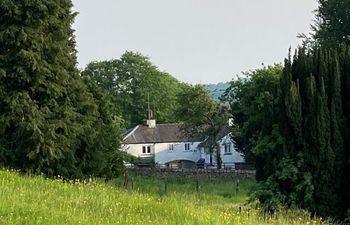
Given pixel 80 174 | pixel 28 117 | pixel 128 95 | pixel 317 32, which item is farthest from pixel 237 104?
pixel 128 95

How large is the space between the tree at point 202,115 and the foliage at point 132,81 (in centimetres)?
Answer: 2411

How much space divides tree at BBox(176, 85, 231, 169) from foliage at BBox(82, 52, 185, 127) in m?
24.1

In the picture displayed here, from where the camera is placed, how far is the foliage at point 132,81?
8812 cm

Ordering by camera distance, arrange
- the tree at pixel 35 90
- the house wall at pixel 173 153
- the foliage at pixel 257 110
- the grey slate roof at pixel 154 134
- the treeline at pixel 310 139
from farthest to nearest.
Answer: the house wall at pixel 173 153
the grey slate roof at pixel 154 134
the tree at pixel 35 90
the foliage at pixel 257 110
the treeline at pixel 310 139

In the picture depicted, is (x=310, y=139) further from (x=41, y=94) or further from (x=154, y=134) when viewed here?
(x=154, y=134)

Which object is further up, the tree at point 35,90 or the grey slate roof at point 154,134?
the grey slate roof at point 154,134

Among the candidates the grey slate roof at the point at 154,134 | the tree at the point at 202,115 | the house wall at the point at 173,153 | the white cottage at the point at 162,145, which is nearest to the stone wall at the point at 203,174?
the tree at the point at 202,115

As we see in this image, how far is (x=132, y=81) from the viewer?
291 feet

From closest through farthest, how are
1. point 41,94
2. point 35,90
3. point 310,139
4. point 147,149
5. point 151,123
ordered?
point 310,139, point 35,90, point 41,94, point 151,123, point 147,149

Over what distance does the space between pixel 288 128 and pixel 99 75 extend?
7239 cm

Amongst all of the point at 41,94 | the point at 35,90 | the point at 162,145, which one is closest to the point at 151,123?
the point at 162,145

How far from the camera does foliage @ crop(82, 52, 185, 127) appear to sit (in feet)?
289

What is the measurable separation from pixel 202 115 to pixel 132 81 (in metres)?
28.4

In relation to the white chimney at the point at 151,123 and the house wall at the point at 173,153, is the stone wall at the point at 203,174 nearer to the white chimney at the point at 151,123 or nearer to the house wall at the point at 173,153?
A: the white chimney at the point at 151,123
